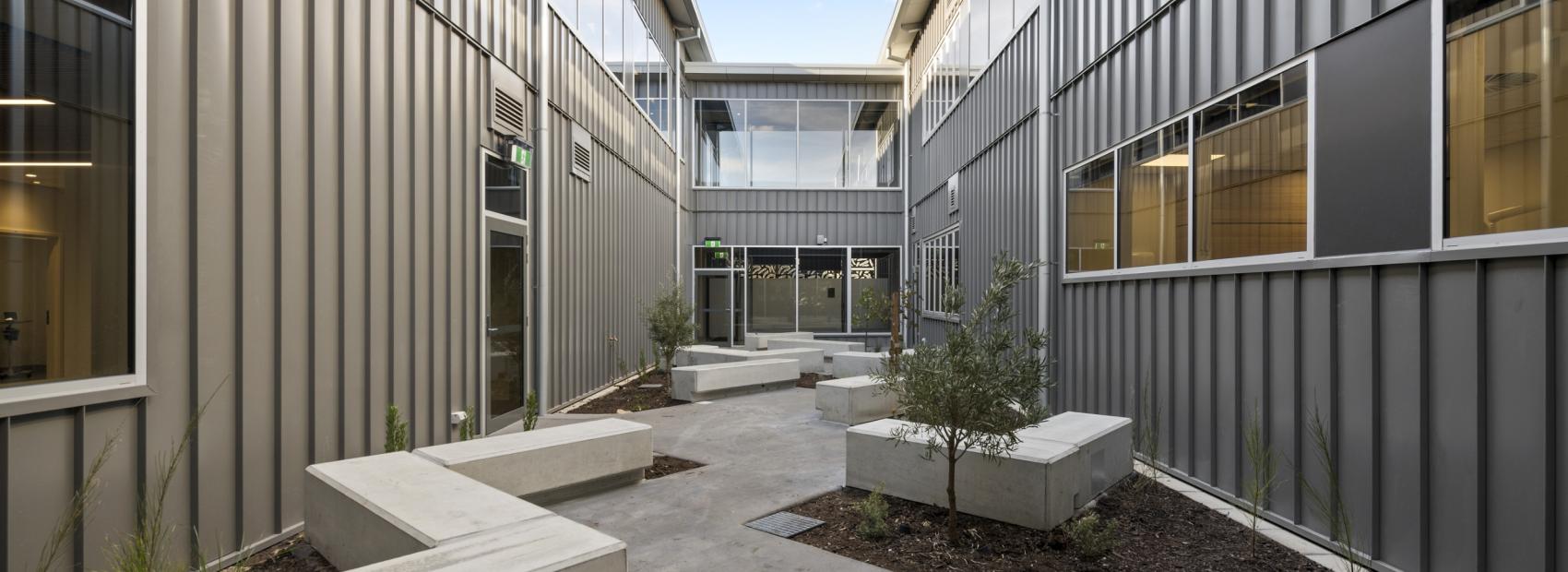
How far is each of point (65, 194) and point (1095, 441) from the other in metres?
5.75

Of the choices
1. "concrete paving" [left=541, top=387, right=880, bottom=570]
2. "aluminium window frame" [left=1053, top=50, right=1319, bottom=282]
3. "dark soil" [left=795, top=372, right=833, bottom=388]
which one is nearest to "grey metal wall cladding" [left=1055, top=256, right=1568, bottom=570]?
"aluminium window frame" [left=1053, top=50, right=1319, bottom=282]

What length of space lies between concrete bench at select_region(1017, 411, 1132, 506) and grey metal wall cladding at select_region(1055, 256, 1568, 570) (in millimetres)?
528

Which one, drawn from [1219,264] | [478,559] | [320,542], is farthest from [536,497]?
[1219,264]

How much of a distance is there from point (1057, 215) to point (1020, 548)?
15.7 feet

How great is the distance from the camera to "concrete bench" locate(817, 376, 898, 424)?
28.4 ft

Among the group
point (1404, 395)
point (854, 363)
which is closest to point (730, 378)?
point (854, 363)

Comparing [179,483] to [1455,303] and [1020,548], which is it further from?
[1455,303]

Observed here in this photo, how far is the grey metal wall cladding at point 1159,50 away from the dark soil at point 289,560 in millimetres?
6272

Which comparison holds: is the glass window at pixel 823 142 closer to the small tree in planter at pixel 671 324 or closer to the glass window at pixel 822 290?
the glass window at pixel 822 290

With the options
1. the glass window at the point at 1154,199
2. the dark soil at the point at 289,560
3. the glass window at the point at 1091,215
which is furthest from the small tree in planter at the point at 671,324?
the dark soil at the point at 289,560

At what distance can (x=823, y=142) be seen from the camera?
63.7 ft

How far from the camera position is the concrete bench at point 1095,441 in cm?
511

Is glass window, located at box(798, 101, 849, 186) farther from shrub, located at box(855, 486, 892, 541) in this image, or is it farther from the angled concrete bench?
the angled concrete bench

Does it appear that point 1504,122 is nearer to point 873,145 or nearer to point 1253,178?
point 1253,178
